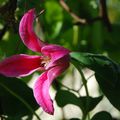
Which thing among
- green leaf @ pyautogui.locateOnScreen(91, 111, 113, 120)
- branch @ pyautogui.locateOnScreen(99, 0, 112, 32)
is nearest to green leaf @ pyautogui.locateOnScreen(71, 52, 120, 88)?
green leaf @ pyautogui.locateOnScreen(91, 111, 113, 120)

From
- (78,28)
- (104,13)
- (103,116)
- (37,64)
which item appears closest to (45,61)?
(37,64)

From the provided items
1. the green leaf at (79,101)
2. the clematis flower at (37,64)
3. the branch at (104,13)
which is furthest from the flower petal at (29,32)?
the branch at (104,13)

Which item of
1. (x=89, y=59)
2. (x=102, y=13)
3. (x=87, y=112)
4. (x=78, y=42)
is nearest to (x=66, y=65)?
(x=89, y=59)

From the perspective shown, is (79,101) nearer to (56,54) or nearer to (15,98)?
(15,98)

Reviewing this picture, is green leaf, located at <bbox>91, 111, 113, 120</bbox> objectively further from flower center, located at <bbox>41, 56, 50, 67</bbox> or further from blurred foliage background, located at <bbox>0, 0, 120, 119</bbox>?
blurred foliage background, located at <bbox>0, 0, 120, 119</bbox>

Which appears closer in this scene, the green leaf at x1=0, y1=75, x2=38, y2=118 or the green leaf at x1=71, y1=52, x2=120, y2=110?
the green leaf at x1=71, y1=52, x2=120, y2=110

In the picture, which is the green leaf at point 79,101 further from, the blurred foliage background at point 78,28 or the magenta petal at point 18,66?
the blurred foliage background at point 78,28

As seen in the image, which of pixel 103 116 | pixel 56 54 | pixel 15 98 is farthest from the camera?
pixel 15 98
